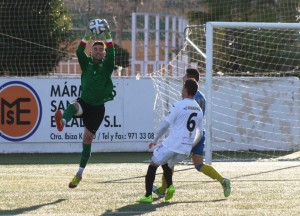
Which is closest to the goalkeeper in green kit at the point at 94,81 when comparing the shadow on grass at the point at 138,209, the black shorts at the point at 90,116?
the black shorts at the point at 90,116

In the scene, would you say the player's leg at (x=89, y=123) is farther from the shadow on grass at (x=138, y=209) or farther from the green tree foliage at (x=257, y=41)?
the green tree foliage at (x=257, y=41)

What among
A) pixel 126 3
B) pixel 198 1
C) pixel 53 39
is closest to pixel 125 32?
pixel 126 3

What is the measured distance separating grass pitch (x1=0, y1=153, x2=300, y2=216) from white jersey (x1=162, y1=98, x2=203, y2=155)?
28.1 inches

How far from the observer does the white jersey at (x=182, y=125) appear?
34.3 feet

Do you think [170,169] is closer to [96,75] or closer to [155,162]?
[155,162]

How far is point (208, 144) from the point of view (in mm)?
16250

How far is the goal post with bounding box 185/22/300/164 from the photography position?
1630 centimetres

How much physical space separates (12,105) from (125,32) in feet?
56.8

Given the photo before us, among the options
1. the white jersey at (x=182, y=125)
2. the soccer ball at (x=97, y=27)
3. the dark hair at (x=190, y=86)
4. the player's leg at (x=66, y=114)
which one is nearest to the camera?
the white jersey at (x=182, y=125)

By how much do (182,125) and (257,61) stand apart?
13.8 m

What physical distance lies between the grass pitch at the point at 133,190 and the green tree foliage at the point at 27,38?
6.99m

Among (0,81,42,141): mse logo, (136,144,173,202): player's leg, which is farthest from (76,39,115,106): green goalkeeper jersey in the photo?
(0,81,42,141): mse logo

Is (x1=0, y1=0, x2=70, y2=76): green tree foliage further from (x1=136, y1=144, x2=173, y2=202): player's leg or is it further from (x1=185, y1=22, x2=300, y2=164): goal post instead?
(x1=136, y1=144, x2=173, y2=202): player's leg

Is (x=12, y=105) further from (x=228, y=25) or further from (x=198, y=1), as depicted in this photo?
(x=198, y=1)
